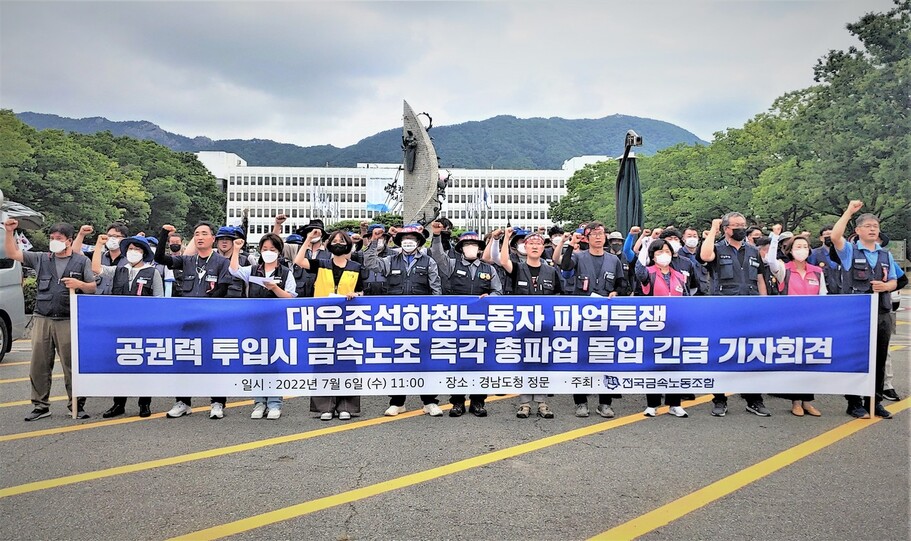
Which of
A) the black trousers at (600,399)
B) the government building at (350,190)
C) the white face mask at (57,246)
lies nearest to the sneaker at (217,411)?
the white face mask at (57,246)

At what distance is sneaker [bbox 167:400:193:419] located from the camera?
6.40m

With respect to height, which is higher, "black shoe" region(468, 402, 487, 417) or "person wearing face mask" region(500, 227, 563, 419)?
"person wearing face mask" region(500, 227, 563, 419)

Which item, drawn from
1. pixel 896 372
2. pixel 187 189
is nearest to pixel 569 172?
pixel 187 189

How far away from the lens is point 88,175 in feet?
127

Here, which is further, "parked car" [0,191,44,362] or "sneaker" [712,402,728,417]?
"parked car" [0,191,44,362]

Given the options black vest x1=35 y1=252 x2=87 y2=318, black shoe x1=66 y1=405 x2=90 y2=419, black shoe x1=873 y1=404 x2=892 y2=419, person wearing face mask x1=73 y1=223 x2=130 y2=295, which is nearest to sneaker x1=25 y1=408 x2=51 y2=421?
black shoe x1=66 y1=405 x2=90 y2=419

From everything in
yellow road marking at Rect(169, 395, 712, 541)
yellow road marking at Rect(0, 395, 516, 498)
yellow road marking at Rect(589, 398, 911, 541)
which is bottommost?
yellow road marking at Rect(0, 395, 516, 498)

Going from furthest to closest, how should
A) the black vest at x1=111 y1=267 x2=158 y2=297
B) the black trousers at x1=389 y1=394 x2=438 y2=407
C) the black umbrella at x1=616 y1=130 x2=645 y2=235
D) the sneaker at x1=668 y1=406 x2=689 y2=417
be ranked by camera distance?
1. the black umbrella at x1=616 y1=130 x2=645 y2=235
2. the black vest at x1=111 y1=267 x2=158 y2=297
3. the black trousers at x1=389 y1=394 x2=438 y2=407
4. the sneaker at x1=668 y1=406 x2=689 y2=417

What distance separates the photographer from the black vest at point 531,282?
677 cm

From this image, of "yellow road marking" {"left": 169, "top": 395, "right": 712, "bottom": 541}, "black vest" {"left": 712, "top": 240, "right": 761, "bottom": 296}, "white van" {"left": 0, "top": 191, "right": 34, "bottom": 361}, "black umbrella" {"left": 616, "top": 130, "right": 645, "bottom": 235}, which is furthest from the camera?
"black umbrella" {"left": 616, "top": 130, "right": 645, "bottom": 235}

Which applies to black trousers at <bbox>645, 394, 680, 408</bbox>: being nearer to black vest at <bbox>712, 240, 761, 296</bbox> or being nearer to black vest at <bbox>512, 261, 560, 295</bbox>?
black vest at <bbox>712, 240, 761, 296</bbox>

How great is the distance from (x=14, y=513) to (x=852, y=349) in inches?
272

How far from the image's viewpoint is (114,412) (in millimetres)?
6441

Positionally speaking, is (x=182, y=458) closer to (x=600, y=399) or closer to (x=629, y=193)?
(x=600, y=399)
